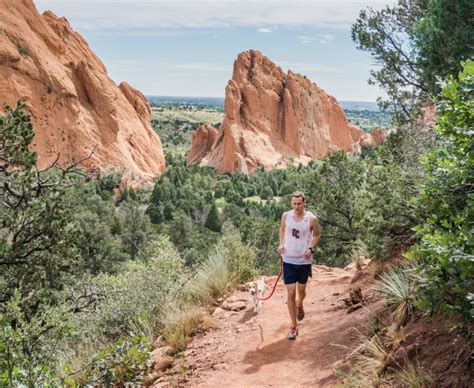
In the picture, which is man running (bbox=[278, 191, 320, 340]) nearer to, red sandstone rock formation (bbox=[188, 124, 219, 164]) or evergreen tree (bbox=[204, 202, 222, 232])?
evergreen tree (bbox=[204, 202, 222, 232])

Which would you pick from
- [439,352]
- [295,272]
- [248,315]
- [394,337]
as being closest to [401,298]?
[394,337]

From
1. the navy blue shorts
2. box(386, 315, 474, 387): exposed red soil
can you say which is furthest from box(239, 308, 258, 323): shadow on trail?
box(386, 315, 474, 387): exposed red soil

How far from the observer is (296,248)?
5777 millimetres

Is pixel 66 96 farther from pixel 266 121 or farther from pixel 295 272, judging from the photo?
pixel 295 272

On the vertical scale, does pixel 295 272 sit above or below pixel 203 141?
below

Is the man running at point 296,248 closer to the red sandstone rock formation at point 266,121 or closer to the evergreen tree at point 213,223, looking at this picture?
the evergreen tree at point 213,223

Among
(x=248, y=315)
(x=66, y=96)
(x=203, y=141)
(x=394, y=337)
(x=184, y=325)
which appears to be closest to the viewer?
(x=394, y=337)

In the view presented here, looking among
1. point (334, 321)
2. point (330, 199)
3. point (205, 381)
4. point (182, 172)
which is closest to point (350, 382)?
point (205, 381)

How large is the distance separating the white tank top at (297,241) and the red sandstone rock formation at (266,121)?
68.5m

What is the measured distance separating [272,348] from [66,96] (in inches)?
1870

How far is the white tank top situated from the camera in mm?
5762

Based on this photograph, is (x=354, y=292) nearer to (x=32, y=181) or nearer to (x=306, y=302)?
(x=306, y=302)

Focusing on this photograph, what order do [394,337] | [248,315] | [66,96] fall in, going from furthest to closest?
[66,96] → [248,315] → [394,337]

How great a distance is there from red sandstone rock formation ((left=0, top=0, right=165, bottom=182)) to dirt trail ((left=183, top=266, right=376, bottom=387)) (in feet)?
122
